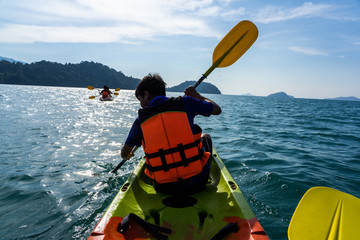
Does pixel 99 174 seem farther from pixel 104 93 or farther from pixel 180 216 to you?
pixel 104 93

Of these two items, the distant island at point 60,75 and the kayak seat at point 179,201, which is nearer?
the kayak seat at point 179,201

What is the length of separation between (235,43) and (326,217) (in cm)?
332

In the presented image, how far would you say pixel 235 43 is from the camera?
4.19 metres

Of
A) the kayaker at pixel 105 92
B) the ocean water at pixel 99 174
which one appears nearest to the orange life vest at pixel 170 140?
the ocean water at pixel 99 174

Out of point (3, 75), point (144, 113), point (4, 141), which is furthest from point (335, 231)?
point (3, 75)

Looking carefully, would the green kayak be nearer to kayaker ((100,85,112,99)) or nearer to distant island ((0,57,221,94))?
kayaker ((100,85,112,99))

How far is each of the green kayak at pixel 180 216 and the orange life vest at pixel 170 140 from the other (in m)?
0.37

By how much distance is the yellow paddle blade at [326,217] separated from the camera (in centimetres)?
174

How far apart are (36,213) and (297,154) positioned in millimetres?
6130

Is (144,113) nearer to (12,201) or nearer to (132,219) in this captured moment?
(132,219)

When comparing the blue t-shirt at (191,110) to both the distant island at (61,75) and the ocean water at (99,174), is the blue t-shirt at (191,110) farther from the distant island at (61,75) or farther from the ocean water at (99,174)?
the distant island at (61,75)

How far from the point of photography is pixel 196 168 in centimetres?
231

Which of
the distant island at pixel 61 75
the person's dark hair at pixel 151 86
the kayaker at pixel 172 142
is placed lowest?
the kayaker at pixel 172 142

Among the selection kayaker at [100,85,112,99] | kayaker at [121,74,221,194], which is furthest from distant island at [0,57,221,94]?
kayaker at [121,74,221,194]
